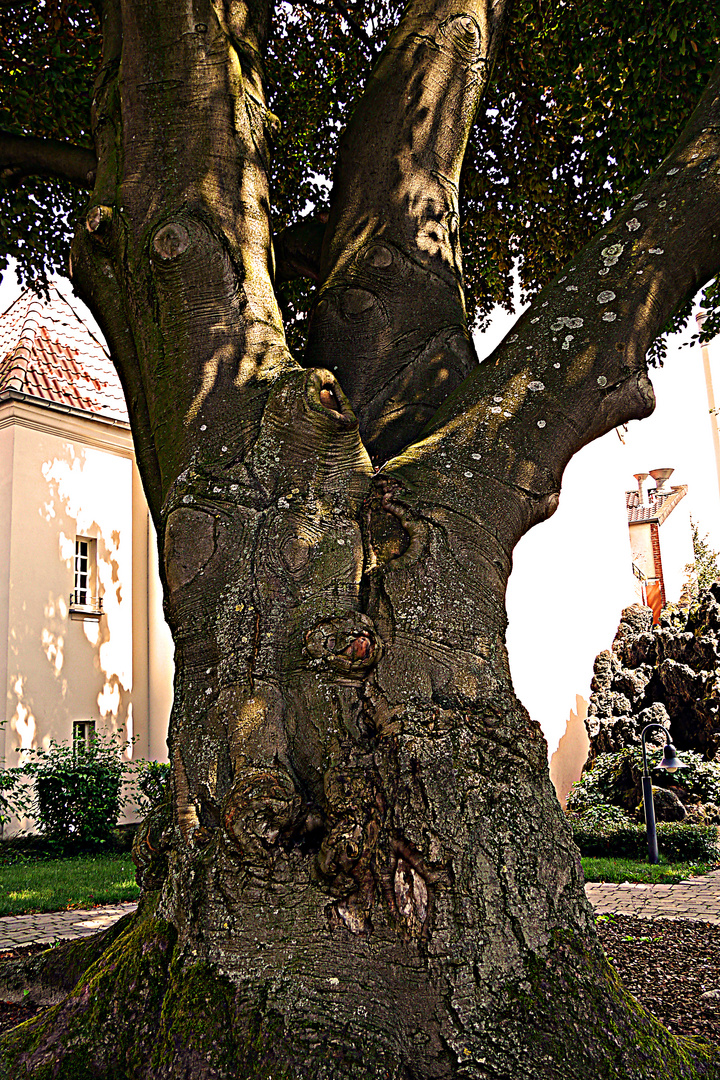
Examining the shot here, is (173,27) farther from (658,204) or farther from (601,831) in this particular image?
(601,831)

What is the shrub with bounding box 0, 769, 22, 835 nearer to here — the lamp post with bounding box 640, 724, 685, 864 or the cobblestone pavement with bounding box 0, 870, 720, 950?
the cobblestone pavement with bounding box 0, 870, 720, 950

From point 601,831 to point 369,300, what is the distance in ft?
29.4

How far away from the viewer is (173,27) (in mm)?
3986

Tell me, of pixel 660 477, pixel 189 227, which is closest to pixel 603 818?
pixel 189 227

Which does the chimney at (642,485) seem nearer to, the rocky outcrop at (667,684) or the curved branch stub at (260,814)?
the rocky outcrop at (667,684)

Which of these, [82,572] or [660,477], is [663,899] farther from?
[660,477]

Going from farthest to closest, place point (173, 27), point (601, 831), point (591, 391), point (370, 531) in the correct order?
point (601, 831)
point (173, 27)
point (591, 391)
point (370, 531)

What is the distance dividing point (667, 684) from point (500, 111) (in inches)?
373

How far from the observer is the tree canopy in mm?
6457

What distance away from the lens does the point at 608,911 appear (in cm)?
712

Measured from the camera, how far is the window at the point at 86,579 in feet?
46.7

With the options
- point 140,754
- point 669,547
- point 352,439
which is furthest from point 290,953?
point 669,547

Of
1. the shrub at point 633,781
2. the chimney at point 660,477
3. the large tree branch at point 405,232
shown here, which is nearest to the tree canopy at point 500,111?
the large tree branch at point 405,232

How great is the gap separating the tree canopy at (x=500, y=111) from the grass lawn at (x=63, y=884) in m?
5.68
